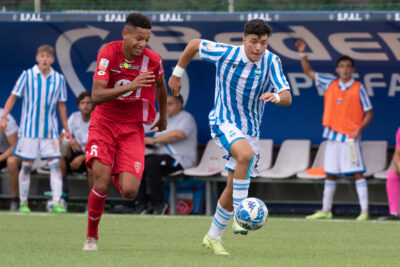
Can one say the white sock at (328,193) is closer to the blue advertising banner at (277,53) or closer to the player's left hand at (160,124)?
the blue advertising banner at (277,53)

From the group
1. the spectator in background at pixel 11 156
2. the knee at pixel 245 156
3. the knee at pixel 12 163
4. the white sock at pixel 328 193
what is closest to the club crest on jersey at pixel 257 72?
the knee at pixel 245 156

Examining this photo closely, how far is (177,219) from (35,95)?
9.28 ft

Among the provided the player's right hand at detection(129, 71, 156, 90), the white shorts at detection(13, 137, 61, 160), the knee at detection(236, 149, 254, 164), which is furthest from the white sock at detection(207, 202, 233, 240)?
the white shorts at detection(13, 137, 61, 160)

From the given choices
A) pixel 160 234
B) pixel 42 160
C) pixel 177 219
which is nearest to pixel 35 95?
pixel 42 160

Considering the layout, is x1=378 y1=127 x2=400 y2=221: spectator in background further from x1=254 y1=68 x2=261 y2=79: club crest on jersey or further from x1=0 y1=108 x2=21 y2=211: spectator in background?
x1=0 y1=108 x2=21 y2=211: spectator in background

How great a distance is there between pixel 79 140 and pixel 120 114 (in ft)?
20.2

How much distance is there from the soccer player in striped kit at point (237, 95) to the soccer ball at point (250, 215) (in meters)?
0.14

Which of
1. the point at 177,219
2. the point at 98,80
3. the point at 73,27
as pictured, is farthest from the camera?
the point at 73,27

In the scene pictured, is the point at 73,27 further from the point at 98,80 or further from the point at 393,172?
the point at 98,80

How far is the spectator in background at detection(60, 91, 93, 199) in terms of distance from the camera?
1314 centimetres

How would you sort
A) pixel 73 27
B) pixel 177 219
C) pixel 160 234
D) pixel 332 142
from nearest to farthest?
pixel 160 234 → pixel 177 219 → pixel 332 142 → pixel 73 27

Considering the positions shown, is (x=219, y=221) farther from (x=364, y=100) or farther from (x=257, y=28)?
(x=364, y=100)

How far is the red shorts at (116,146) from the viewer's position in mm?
7242

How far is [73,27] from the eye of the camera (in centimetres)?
1371
